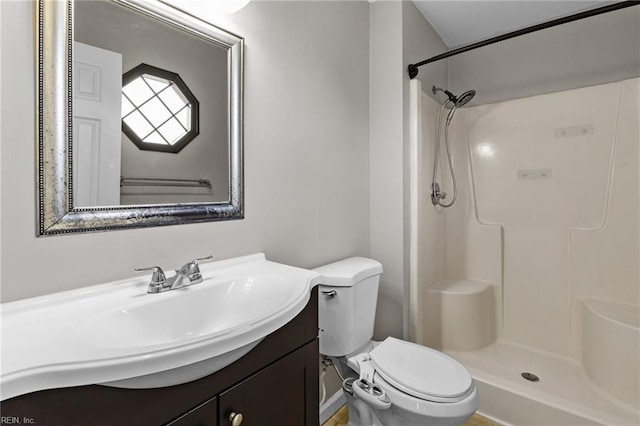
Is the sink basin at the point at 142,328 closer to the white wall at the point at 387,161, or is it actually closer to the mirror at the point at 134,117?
the mirror at the point at 134,117

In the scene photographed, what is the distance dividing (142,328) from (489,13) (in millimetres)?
2590

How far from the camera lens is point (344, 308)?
→ 4.71ft

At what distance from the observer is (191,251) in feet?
3.65

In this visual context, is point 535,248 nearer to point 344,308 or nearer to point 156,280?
point 344,308

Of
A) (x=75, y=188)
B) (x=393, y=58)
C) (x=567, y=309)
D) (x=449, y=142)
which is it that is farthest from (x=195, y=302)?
(x=567, y=309)

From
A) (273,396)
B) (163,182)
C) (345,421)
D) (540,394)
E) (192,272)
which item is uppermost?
(163,182)

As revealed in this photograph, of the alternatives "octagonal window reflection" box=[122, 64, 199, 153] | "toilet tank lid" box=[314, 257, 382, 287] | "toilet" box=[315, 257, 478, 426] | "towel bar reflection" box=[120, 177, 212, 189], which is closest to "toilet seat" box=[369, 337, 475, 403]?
"toilet" box=[315, 257, 478, 426]

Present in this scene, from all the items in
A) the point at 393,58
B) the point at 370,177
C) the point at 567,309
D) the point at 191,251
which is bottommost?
the point at 567,309

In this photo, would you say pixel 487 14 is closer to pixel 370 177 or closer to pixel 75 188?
pixel 370 177

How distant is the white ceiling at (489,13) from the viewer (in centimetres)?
200

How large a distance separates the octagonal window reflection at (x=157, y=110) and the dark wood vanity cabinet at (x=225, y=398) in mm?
723

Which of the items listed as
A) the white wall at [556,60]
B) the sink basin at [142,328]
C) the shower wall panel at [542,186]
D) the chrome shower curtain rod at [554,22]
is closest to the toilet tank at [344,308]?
the sink basin at [142,328]

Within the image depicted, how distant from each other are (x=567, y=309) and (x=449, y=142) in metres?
1.40

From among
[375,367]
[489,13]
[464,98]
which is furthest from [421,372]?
[489,13]
